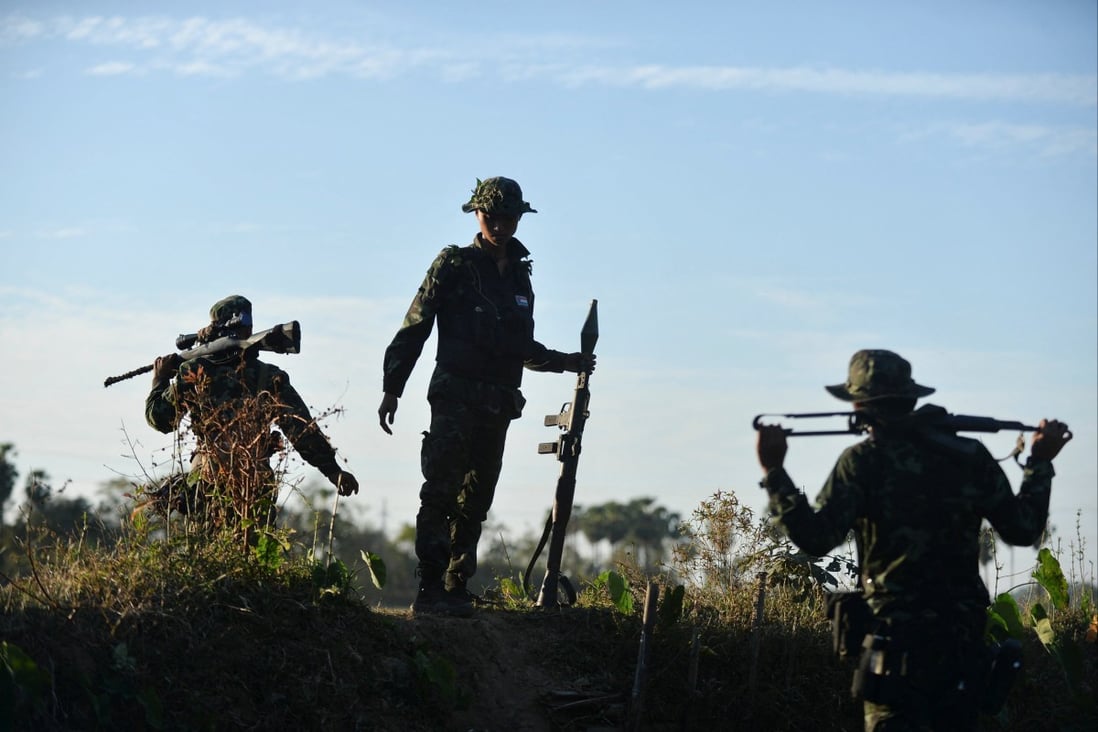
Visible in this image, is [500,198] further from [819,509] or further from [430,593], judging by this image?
[819,509]

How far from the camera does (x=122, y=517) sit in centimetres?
780

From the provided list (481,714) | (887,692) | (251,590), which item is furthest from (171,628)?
(887,692)

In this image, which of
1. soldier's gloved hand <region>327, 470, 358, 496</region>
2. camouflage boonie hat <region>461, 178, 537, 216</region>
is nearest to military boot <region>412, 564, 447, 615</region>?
soldier's gloved hand <region>327, 470, 358, 496</region>

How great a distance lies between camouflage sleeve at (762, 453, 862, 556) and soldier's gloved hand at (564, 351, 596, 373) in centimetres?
339

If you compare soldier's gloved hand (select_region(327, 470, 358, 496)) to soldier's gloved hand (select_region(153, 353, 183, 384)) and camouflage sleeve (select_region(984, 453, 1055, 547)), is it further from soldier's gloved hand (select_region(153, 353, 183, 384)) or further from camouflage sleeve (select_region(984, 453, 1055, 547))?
camouflage sleeve (select_region(984, 453, 1055, 547))

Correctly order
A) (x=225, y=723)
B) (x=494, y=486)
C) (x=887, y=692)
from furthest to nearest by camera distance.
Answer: (x=494, y=486) < (x=225, y=723) < (x=887, y=692)

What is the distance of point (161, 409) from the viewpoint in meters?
8.52

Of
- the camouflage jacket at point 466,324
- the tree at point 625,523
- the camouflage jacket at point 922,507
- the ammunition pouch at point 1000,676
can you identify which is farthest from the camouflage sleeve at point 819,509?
the tree at point 625,523

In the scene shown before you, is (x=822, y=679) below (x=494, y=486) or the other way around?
below

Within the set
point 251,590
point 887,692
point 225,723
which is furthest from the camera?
point 251,590

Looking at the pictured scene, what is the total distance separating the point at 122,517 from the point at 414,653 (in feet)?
6.21

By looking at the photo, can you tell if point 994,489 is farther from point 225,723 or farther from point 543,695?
point 225,723

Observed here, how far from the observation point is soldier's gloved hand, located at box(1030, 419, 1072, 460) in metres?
6.30

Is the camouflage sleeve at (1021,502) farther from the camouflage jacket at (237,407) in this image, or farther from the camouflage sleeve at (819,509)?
the camouflage jacket at (237,407)
